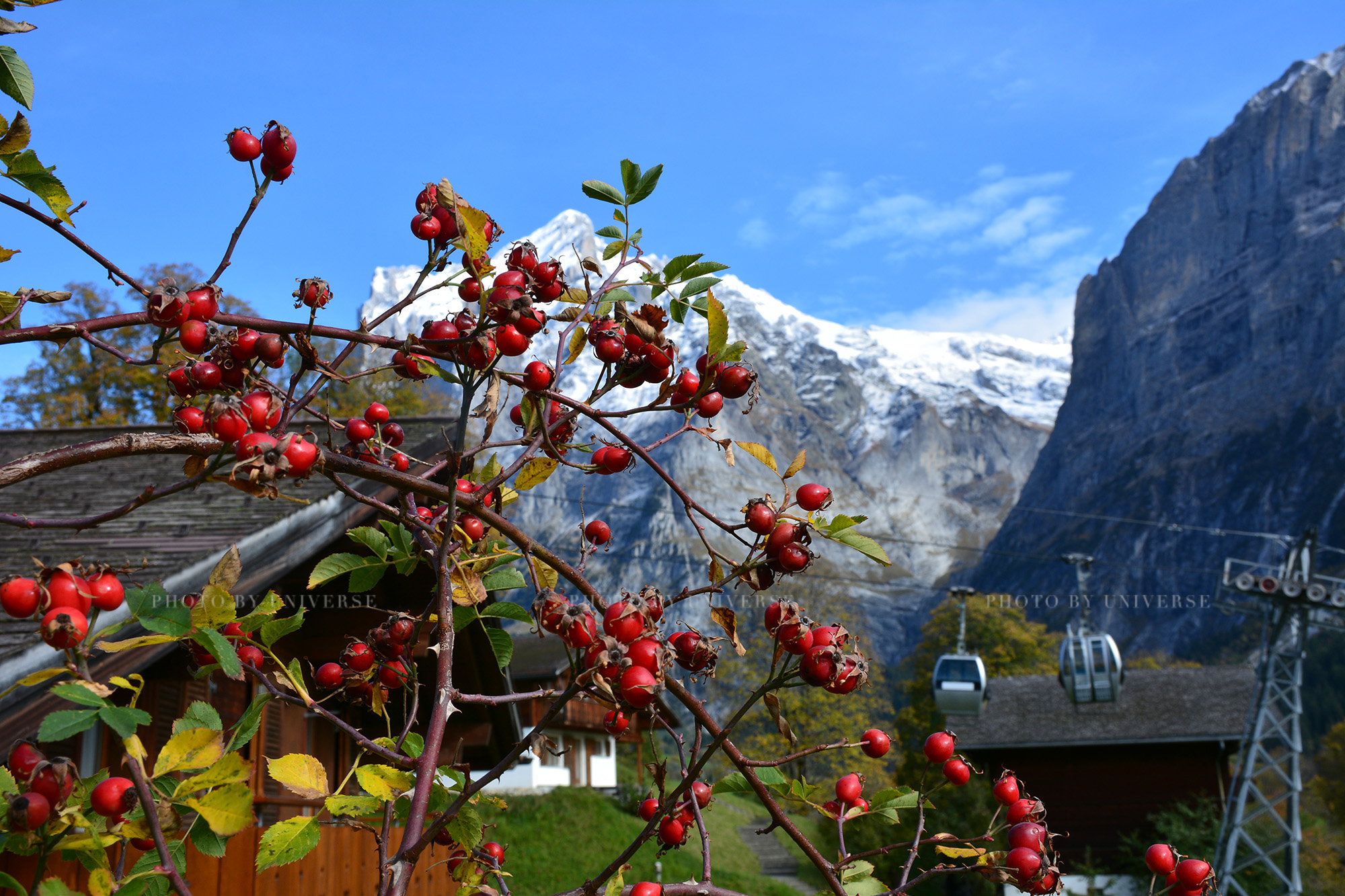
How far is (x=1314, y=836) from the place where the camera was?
20.0 m

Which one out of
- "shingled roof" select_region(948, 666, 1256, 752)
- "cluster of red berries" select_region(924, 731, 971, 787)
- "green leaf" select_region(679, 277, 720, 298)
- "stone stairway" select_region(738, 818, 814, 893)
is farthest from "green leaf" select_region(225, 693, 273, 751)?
"stone stairway" select_region(738, 818, 814, 893)

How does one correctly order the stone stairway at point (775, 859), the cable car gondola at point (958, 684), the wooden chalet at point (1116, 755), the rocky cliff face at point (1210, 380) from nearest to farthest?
1. the cable car gondola at point (958, 684)
2. the wooden chalet at point (1116, 755)
3. the stone stairway at point (775, 859)
4. the rocky cliff face at point (1210, 380)

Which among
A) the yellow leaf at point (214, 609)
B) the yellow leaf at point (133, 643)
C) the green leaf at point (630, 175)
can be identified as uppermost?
the green leaf at point (630, 175)

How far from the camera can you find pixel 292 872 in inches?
133

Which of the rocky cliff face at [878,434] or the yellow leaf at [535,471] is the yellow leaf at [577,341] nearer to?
the yellow leaf at [535,471]

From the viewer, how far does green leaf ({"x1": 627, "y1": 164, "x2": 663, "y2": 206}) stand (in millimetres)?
1403

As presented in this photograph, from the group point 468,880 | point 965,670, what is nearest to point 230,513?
point 468,880

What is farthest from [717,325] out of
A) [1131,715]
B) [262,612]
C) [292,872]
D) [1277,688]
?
[1131,715]

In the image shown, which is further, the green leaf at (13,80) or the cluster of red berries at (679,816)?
the cluster of red berries at (679,816)

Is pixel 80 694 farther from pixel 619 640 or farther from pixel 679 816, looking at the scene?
pixel 679 816

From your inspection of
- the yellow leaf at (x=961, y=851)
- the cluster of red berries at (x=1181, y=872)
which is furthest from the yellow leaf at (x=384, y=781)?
the cluster of red berries at (x=1181, y=872)

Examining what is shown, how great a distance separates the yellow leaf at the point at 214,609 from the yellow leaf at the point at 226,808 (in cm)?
17

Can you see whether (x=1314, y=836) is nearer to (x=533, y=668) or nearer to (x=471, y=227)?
(x=533, y=668)

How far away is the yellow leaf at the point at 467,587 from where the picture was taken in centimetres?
117
